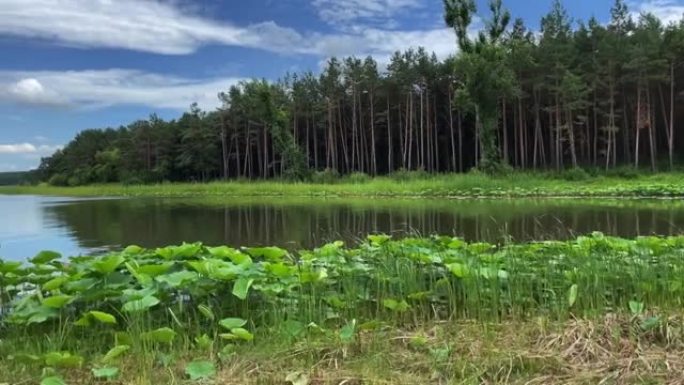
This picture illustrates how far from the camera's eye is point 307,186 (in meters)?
39.4

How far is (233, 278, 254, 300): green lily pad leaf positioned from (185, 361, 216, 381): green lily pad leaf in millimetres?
552

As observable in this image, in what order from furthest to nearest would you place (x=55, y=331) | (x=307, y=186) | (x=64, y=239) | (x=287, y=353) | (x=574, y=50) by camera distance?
1. (x=574, y=50)
2. (x=307, y=186)
3. (x=64, y=239)
4. (x=55, y=331)
5. (x=287, y=353)

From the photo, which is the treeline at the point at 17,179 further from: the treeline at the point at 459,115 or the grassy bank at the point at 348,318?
the grassy bank at the point at 348,318

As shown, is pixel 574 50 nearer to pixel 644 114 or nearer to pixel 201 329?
pixel 644 114

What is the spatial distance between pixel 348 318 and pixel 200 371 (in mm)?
1271

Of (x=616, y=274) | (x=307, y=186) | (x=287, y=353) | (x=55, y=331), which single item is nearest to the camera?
(x=287, y=353)

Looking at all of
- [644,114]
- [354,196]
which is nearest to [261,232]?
[354,196]

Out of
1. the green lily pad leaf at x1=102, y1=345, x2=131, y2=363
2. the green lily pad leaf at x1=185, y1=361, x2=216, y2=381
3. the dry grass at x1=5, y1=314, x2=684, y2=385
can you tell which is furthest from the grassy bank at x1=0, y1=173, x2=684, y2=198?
the green lily pad leaf at x1=102, y1=345, x2=131, y2=363

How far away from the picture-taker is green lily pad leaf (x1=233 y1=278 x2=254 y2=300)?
11.5 feet

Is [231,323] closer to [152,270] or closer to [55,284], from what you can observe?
[152,270]

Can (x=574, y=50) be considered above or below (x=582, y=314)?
above

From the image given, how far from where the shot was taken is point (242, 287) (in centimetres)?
357

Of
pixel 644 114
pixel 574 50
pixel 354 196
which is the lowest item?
pixel 354 196

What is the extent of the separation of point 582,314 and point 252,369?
7.08ft
